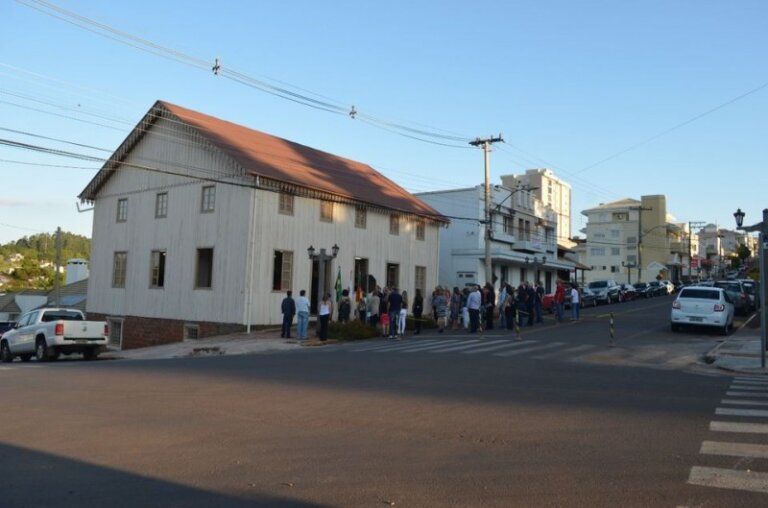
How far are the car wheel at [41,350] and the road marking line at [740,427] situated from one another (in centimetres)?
1936

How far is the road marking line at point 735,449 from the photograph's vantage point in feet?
21.9

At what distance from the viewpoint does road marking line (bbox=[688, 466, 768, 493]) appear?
5609 mm

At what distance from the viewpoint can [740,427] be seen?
26.2 ft

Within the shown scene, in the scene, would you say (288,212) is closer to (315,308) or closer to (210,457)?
(315,308)

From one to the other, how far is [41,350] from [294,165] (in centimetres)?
1460

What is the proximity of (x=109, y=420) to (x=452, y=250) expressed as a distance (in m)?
38.9

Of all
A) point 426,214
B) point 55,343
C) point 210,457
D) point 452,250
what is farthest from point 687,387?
point 452,250

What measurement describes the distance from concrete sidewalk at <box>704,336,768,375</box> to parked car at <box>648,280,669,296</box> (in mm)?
39728

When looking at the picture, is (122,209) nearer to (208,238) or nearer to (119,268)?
(119,268)

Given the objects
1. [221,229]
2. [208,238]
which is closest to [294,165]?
[221,229]

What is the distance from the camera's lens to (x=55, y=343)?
20.4 metres

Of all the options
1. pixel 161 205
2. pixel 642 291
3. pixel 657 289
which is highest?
pixel 161 205

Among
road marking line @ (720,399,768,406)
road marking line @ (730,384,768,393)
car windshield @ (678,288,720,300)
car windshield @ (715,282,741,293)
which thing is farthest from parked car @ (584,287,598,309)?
road marking line @ (720,399,768,406)

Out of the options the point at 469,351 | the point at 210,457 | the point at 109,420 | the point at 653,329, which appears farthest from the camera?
the point at 653,329
